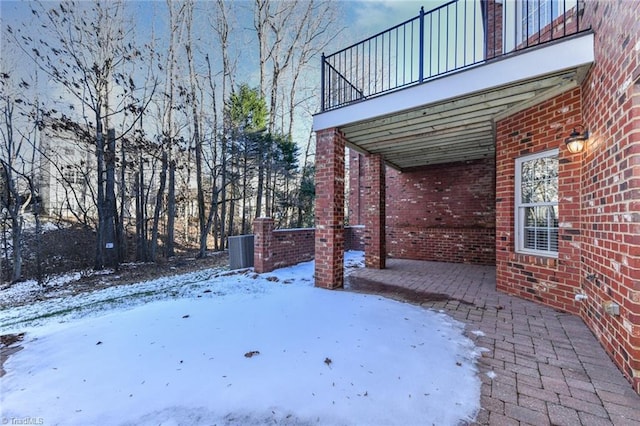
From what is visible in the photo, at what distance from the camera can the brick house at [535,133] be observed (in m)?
2.10

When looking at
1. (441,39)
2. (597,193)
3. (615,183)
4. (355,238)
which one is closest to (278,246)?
(355,238)

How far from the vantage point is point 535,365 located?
7.18ft

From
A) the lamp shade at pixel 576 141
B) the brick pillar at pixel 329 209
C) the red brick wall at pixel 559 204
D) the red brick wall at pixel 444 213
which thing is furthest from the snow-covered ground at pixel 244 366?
the red brick wall at pixel 444 213

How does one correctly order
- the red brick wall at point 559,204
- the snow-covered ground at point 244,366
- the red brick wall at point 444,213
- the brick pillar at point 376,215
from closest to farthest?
the snow-covered ground at point 244,366, the red brick wall at point 559,204, the brick pillar at point 376,215, the red brick wall at point 444,213

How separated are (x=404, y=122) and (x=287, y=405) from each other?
4130 millimetres

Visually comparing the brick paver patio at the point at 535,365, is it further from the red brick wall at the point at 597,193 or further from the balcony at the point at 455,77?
the balcony at the point at 455,77

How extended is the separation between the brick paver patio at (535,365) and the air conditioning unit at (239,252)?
385cm

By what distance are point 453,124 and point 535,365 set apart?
11.9 feet

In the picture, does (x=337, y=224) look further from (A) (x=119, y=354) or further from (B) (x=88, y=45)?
(B) (x=88, y=45)

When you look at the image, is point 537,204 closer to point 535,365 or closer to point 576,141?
point 576,141

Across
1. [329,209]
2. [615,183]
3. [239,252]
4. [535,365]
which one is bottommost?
[535,365]

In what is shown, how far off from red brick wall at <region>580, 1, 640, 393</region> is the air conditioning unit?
19.9 feet

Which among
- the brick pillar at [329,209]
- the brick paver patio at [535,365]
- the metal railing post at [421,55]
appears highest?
the metal railing post at [421,55]

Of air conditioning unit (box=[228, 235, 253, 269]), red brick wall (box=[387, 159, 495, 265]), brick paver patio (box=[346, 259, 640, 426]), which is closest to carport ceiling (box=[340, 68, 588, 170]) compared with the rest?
red brick wall (box=[387, 159, 495, 265])
